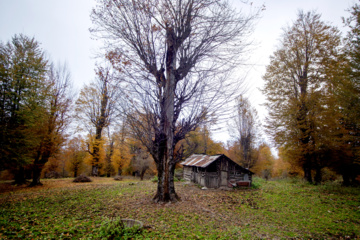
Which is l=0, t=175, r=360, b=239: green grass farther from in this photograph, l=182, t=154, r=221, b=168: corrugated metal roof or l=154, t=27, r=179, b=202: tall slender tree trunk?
l=182, t=154, r=221, b=168: corrugated metal roof

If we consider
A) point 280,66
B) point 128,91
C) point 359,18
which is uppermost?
point 280,66

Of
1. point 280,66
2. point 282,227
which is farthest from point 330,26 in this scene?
point 282,227

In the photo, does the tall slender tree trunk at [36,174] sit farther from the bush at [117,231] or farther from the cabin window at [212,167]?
the cabin window at [212,167]

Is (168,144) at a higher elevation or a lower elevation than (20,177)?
higher

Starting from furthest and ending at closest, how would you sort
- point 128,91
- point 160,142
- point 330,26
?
point 330,26 → point 160,142 → point 128,91

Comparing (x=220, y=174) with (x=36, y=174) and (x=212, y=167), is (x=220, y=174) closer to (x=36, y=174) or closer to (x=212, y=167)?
(x=212, y=167)

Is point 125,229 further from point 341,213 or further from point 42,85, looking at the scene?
point 42,85

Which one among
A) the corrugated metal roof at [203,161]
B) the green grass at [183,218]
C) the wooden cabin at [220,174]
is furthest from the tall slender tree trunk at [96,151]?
the green grass at [183,218]

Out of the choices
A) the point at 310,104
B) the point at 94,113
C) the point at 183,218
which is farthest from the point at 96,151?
the point at 310,104

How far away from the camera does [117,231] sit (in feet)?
15.3

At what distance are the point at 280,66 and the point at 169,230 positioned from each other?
54.9 feet

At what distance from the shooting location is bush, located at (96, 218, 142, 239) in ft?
15.1

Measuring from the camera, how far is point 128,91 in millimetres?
7484

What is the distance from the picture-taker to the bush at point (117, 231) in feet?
15.1
